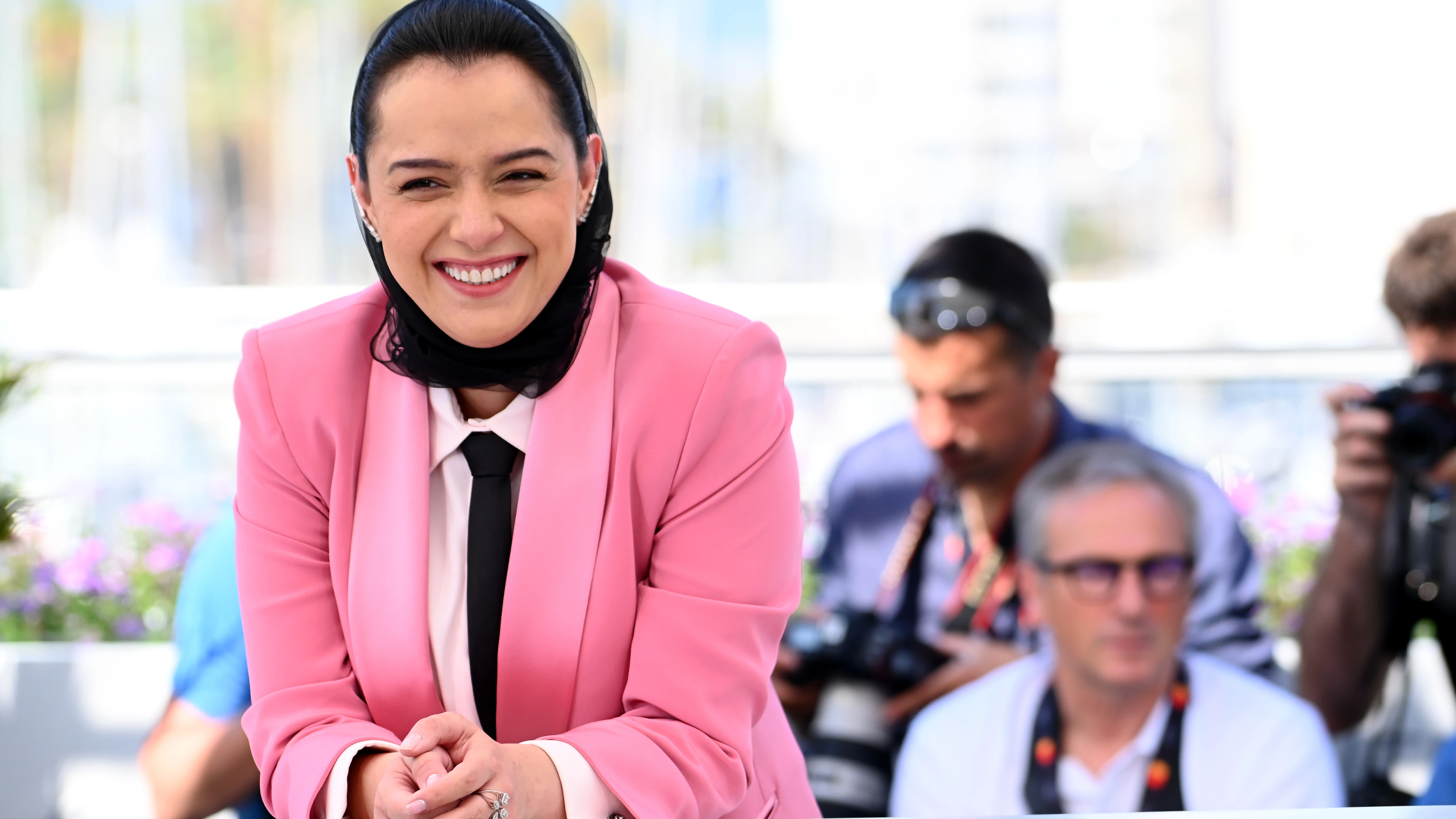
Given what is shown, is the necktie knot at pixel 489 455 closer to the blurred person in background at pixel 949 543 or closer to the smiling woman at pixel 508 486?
the smiling woman at pixel 508 486

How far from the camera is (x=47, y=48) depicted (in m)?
3.70

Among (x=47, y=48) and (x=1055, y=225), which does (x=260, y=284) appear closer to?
(x=47, y=48)

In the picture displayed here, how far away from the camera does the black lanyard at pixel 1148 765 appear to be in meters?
2.11

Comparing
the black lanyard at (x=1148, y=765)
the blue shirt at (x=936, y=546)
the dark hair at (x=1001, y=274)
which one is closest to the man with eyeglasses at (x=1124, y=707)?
the black lanyard at (x=1148, y=765)

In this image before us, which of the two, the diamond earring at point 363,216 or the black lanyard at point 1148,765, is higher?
the diamond earring at point 363,216

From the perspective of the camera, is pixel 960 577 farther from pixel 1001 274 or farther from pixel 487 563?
pixel 487 563

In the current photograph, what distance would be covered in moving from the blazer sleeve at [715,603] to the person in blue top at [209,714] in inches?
38.4

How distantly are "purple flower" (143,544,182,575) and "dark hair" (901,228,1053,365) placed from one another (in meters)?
2.06

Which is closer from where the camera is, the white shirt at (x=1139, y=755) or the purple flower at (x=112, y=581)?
the white shirt at (x=1139, y=755)

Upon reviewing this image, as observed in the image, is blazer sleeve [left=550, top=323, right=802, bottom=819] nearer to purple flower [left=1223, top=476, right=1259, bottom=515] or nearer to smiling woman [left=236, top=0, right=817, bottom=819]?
smiling woman [left=236, top=0, right=817, bottom=819]

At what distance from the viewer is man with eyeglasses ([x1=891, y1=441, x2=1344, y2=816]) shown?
6.85 ft

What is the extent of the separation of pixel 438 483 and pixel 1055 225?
9.31 feet

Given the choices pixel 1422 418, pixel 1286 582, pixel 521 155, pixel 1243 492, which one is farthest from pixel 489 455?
pixel 1243 492

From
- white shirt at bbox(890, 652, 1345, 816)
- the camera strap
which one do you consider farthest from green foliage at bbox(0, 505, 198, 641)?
white shirt at bbox(890, 652, 1345, 816)
